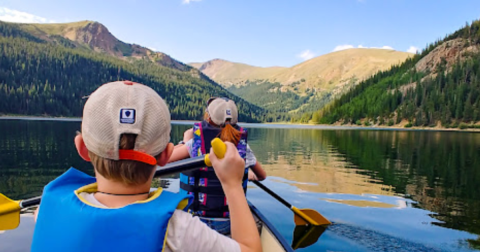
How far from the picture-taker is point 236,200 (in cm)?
188

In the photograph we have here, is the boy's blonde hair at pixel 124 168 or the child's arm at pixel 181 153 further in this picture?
the child's arm at pixel 181 153

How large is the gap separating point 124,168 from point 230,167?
600 mm

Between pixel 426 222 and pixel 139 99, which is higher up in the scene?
pixel 139 99

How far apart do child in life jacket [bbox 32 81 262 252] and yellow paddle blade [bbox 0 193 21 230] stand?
137 inches

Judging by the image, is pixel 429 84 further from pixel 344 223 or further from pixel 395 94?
pixel 344 223

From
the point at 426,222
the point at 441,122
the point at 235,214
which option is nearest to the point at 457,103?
the point at 441,122

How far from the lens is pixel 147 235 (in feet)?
5.98

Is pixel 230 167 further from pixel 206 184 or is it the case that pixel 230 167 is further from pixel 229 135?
pixel 206 184

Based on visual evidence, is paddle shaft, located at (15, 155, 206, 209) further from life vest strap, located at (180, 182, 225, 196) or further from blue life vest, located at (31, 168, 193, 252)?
life vest strap, located at (180, 182, 225, 196)

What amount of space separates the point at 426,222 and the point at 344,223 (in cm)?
300

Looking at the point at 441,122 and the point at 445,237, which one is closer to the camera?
the point at 445,237

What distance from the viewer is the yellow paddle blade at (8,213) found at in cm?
467

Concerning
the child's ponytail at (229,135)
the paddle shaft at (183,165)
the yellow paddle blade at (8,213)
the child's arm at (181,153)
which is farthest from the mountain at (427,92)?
the yellow paddle blade at (8,213)

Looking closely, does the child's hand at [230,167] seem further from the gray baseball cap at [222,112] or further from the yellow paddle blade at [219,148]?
the gray baseball cap at [222,112]
